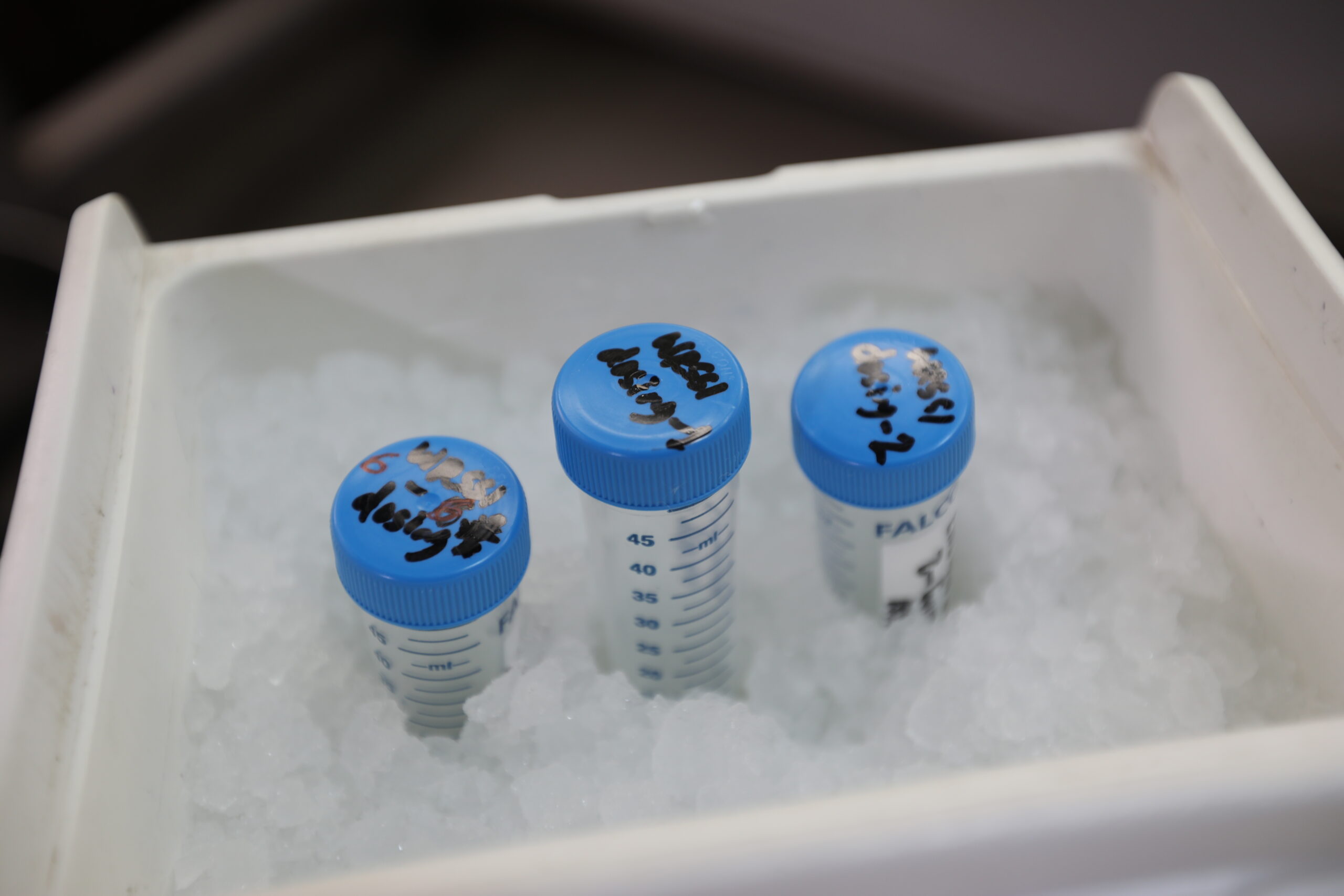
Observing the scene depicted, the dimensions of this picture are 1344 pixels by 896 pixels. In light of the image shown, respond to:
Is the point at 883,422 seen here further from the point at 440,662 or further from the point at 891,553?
the point at 440,662

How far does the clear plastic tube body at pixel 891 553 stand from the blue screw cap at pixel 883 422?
0.05 feet

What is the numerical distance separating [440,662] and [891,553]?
0.22 metres

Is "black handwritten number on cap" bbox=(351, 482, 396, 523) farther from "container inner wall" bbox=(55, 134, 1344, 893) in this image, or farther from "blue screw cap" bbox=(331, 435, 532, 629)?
"container inner wall" bbox=(55, 134, 1344, 893)

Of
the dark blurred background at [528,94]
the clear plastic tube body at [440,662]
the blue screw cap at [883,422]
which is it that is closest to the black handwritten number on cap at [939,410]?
the blue screw cap at [883,422]

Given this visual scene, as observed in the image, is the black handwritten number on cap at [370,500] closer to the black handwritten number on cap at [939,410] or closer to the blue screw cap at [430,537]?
the blue screw cap at [430,537]

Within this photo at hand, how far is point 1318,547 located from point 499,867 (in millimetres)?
369

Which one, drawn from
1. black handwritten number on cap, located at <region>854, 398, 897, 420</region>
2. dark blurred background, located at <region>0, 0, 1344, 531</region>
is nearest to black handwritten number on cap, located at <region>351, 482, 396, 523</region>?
black handwritten number on cap, located at <region>854, 398, 897, 420</region>

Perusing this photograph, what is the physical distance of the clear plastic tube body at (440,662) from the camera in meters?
0.44

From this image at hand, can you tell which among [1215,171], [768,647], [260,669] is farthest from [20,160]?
[1215,171]

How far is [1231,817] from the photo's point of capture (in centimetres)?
32

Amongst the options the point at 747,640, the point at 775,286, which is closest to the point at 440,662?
the point at 747,640

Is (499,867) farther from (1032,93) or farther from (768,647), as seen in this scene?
(1032,93)

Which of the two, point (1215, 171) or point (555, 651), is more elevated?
point (1215, 171)

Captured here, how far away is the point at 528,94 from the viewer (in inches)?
58.1
